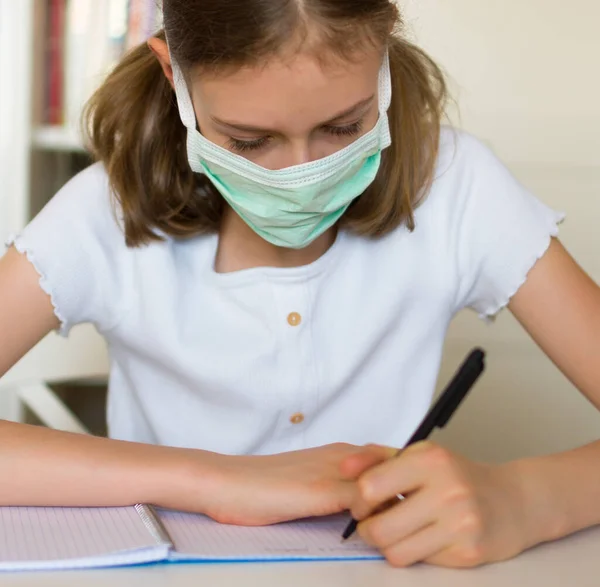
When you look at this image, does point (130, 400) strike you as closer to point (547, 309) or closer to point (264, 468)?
point (264, 468)

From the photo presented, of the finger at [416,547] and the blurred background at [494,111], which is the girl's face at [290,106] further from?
the blurred background at [494,111]

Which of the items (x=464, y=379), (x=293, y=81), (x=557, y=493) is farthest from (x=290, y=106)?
(x=557, y=493)

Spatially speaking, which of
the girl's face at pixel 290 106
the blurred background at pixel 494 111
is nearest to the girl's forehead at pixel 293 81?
the girl's face at pixel 290 106

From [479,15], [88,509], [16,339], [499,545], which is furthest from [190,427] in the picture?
[479,15]

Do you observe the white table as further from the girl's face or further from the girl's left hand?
the girl's face

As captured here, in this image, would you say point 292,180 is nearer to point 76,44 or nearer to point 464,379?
point 464,379

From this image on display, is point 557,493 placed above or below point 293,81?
below

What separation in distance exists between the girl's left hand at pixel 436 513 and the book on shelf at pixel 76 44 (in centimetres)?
130

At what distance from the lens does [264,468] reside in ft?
2.67

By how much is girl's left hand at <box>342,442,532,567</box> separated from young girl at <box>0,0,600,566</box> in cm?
13

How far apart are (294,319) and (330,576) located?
1.46ft

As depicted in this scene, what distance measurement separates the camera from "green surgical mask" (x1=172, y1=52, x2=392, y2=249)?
Result: 0.90 metres

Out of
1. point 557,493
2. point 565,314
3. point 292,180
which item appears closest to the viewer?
point 557,493

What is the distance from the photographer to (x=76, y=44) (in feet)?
6.17
